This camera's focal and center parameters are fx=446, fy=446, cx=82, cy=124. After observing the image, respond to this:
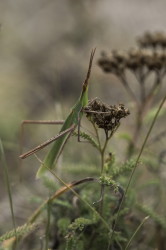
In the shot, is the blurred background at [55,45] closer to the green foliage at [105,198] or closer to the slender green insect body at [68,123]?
the green foliage at [105,198]

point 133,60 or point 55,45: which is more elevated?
point 55,45

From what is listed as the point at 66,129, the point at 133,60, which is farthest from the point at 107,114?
the point at 133,60

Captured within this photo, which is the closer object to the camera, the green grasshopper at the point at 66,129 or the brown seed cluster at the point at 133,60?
the green grasshopper at the point at 66,129

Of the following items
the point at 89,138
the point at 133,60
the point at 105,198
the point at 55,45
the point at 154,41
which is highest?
the point at 55,45

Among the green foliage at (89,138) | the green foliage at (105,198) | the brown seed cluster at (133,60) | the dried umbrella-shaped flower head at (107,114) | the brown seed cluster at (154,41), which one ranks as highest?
the brown seed cluster at (154,41)

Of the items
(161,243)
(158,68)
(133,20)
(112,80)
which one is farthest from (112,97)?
(161,243)

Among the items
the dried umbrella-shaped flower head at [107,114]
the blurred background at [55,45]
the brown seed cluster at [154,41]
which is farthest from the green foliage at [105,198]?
the blurred background at [55,45]

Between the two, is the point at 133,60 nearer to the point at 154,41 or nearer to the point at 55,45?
the point at 154,41
